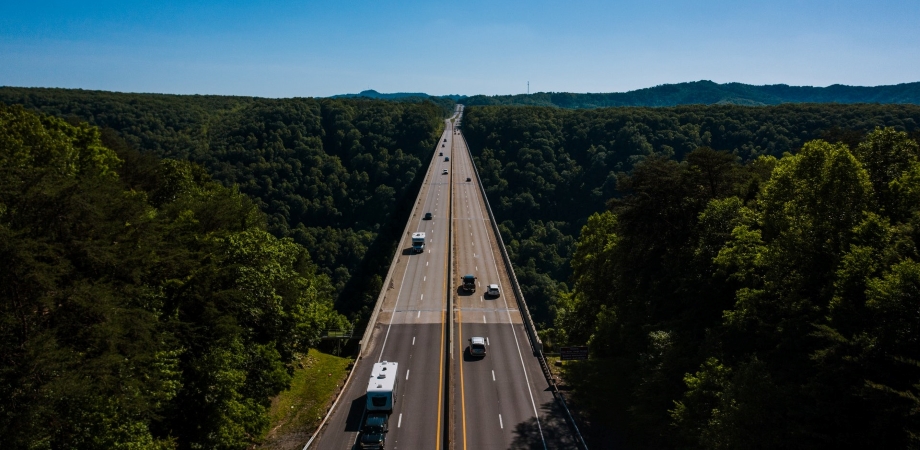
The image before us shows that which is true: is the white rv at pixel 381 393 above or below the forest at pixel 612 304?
below

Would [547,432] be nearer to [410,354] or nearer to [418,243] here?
[410,354]

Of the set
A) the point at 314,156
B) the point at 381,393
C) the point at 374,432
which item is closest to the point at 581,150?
the point at 314,156

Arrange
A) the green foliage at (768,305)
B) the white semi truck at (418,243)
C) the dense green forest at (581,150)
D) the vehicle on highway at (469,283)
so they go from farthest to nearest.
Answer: the dense green forest at (581,150) → the white semi truck at (418,243) → the vehicle on highway at (469,283) → the green foliage at (768,305)

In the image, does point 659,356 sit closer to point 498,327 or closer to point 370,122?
point 498,327

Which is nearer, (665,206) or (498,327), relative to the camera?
(665,206)

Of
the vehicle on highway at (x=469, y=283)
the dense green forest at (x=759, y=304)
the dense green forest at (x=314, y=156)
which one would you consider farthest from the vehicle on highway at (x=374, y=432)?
the dense green forest at (x=314, y=156)

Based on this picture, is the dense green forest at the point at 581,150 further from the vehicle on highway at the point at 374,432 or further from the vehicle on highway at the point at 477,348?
the vehicle on highway at the point at 374,432

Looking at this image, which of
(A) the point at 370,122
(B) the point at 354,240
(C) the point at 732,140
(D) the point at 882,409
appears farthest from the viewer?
(A) the point at 370,122

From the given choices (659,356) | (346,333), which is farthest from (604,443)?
(346,333)
